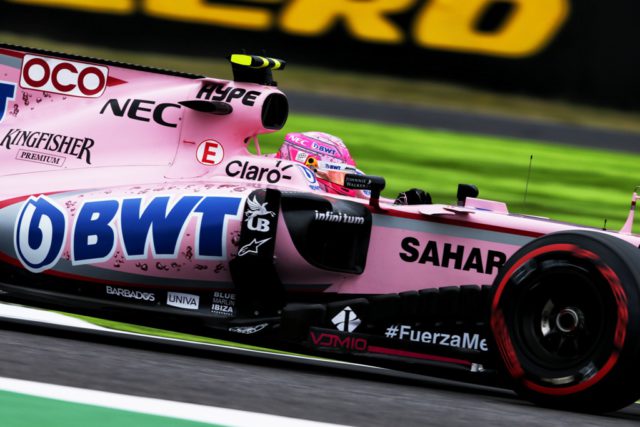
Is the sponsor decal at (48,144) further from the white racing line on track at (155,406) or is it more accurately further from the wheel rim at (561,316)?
the wheel rim at (561,316)

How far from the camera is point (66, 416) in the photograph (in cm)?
436

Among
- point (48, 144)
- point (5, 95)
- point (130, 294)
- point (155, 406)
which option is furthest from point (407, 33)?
point (155, 406)

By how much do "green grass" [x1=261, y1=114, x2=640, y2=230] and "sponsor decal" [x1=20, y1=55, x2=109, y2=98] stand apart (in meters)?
5.00

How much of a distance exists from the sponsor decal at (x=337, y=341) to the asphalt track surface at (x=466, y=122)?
10.2 meters

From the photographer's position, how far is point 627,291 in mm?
5152

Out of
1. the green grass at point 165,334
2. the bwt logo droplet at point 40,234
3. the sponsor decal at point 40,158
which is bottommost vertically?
the green grass at point 165,334

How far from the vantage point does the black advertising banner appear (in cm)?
1639

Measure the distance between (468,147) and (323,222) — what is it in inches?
353

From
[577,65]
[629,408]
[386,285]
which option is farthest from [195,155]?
[577,65]

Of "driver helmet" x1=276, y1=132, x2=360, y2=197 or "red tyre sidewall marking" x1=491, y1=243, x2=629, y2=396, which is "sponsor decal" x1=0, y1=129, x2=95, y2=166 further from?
"red tyre sidewall marking" x1=491, y1=243, x2=629, y2=396

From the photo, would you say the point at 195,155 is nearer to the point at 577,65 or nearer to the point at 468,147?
the point at 468,147

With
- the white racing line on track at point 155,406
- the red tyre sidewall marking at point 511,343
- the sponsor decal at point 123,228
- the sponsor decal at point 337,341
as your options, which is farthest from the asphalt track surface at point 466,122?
the white racing line on track at point 155,406

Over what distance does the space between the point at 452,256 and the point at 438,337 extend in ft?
1.24

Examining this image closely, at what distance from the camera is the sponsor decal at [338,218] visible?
6117 millimetres
